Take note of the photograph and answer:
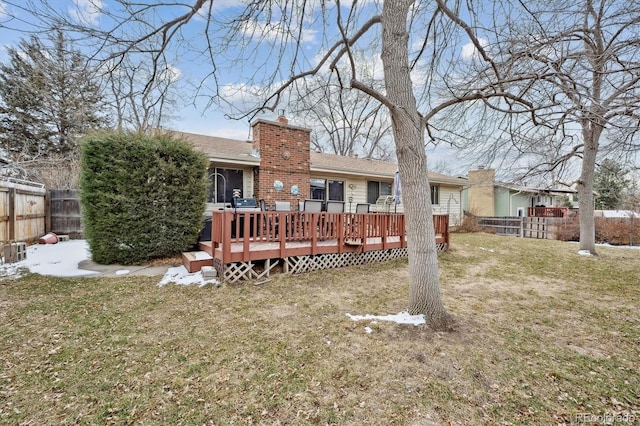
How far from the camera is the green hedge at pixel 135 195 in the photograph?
6.05m

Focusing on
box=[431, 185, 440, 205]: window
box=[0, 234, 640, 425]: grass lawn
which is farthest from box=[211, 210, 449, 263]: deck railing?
box=[431, 185, 440, 205]: window

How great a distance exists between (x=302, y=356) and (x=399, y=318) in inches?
57.5

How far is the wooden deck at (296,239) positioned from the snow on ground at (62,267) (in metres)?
0.65

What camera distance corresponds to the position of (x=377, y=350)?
295cm

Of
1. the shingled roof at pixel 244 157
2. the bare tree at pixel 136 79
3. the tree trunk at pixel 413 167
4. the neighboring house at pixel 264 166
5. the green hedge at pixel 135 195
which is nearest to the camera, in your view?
the tree trunk at pixel 413 167

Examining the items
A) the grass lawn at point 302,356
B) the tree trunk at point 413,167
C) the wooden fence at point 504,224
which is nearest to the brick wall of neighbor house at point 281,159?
the grass lawn at point 302,356

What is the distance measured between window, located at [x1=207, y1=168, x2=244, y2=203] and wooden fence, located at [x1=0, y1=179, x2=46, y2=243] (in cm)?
486

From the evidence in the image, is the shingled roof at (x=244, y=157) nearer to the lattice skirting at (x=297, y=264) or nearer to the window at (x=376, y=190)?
the window at (x=376, y=190)

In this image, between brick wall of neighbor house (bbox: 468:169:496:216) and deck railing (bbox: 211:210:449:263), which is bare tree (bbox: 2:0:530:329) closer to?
deck railing (bbox: 211:210:449:263)

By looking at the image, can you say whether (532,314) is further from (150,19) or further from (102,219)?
(102,219)

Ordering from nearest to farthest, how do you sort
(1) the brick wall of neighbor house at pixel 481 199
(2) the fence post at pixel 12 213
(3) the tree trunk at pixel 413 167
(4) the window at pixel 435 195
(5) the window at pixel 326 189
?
(3) the tree trunk at pixel 413 167
(2) the fence post at pixel 12 213
(5) the window at pixel 326 189
(4) the window at pixel 435 195
(1) the brick wall of neighbor house at pixel 481 199

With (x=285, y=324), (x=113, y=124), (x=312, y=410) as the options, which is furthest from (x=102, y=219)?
(x=113, y=124)

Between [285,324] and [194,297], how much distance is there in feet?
6.05

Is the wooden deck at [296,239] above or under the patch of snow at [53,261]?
above
